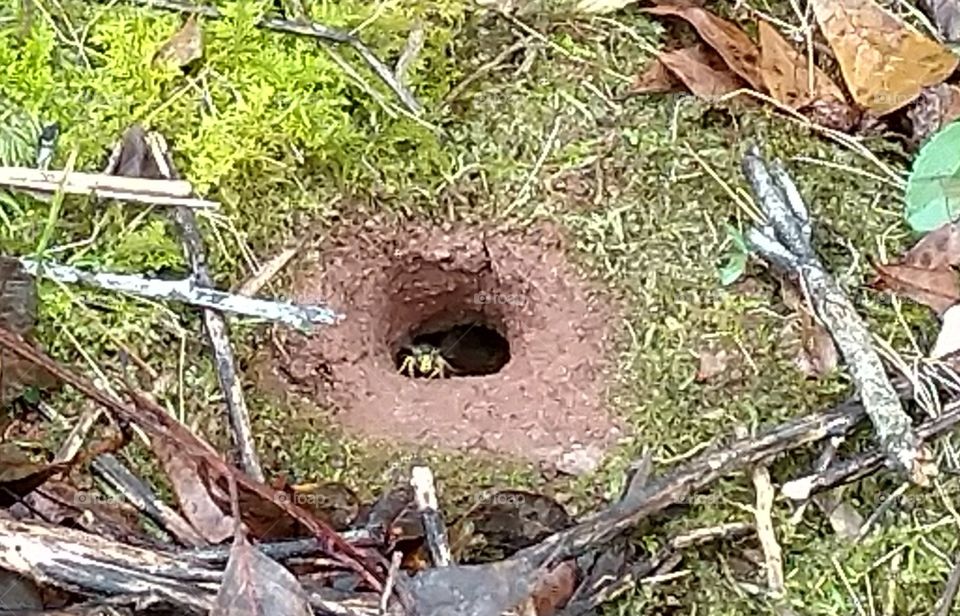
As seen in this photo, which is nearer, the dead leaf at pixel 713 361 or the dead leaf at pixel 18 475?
the dead leaf at pixel 18 475

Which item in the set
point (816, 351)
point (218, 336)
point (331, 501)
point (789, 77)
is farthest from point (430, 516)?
point (789, 77)

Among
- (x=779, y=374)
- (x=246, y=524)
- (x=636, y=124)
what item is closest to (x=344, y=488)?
(x=246, y=524)

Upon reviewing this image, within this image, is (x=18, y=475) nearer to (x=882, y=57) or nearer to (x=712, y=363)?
(x=712, y=363)

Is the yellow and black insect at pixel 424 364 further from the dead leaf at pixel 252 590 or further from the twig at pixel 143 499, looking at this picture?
the dead leaf at pixel 252 590

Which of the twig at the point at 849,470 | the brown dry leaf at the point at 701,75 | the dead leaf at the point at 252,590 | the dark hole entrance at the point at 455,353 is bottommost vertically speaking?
the dark hole entrance at the point at 455,353

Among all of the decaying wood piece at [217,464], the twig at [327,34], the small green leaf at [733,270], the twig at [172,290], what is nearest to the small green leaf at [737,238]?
the small green leaf at [733,270]
